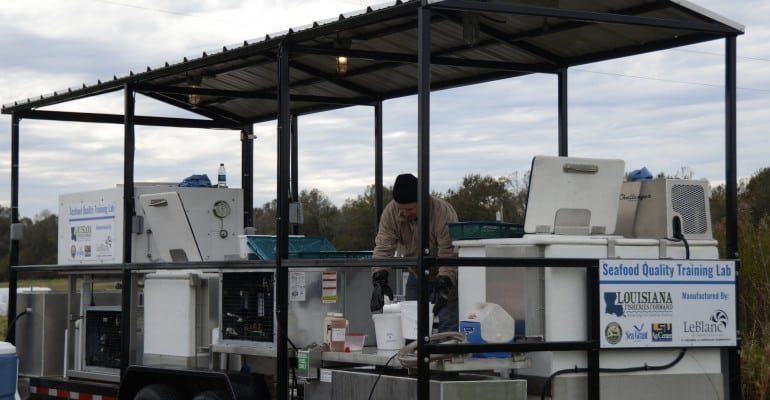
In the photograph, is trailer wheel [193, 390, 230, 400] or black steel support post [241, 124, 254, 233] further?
black steel support post [241, 124, 254, 233]

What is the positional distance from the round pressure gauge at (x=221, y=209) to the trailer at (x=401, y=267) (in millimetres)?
18

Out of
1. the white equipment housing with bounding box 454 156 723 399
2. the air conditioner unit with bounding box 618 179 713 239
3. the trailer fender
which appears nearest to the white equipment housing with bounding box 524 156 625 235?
the white equipment housing with bounding box 454 156 723 399

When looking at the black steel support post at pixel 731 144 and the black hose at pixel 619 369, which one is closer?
the black hose at pixel 619 369

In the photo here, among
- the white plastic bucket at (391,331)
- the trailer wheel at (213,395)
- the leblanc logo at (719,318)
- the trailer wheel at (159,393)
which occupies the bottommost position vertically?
the trailer wheel at (159,393)

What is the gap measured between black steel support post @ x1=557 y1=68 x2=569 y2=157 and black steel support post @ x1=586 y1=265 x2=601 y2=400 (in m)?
2.74

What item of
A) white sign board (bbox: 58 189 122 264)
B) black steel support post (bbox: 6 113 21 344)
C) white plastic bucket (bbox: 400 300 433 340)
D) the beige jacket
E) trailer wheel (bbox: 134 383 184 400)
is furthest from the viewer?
black steel support post (bbox: 6 113 21 344)

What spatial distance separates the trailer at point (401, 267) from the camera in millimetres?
7785

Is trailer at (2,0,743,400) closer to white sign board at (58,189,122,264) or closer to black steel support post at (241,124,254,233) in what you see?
white sign board at (58,189,122,264)

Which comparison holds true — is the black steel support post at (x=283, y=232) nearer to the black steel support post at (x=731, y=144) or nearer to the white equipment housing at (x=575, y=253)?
the white equipment housing at (x=575, y=253)

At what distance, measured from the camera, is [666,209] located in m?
8.42

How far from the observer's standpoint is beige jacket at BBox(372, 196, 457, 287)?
8797mm

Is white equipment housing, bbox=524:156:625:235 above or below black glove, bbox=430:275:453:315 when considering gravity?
above

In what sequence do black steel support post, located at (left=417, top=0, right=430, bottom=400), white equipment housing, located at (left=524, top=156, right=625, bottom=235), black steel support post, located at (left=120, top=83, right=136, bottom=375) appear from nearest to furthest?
black steel support post, located at (left=417, top=0, right=430, bottom=400), white equipment housing, located at (left=524, top=156, right=625, bottom=235), black steel support post, located at (left=120, top=83, right=136, bottom=375)

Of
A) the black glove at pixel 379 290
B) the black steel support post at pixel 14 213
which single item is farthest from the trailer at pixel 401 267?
the black glove at pixel 379 290
